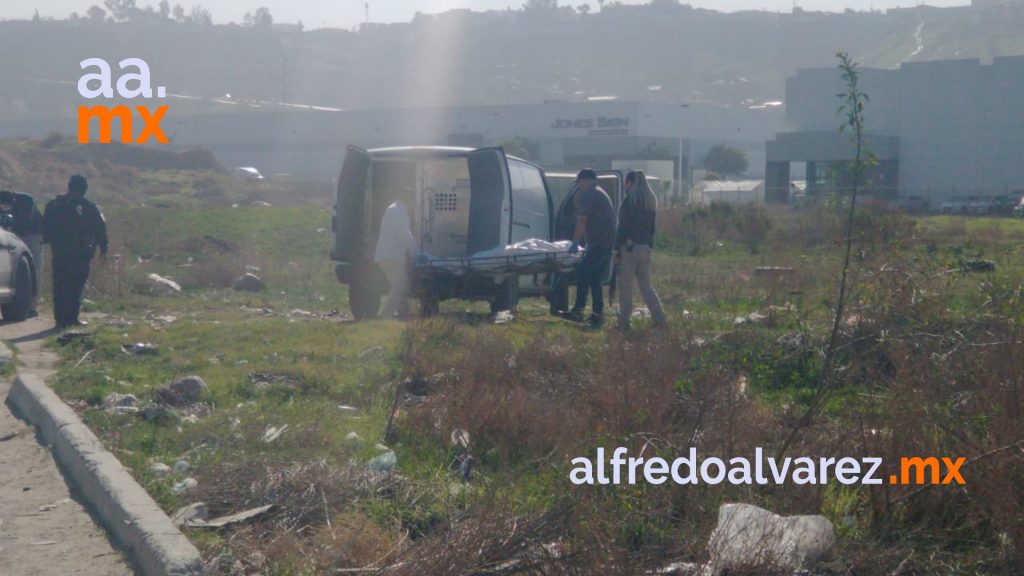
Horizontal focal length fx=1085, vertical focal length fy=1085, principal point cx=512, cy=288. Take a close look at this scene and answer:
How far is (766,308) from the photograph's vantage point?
11.5m

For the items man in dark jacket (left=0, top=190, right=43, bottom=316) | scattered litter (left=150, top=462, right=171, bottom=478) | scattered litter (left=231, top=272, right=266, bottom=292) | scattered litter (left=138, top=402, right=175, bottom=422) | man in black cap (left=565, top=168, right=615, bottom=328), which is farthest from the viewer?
scattered litter (left=231, top=272, right=266, bottom=292)

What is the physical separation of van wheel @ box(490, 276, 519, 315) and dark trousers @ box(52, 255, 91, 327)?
4880 millimetres

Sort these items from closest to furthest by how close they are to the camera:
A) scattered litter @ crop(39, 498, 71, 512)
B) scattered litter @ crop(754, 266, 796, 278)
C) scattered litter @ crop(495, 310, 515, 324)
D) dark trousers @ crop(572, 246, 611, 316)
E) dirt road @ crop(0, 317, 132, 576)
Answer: dirt road @ crop(0, 317, 132, 576) < scattered litter @ crop(39, 498, 71, 512) < scattered litter @ crop(495, 310, 515, 324) < dark trousers @ crop(572, 246, 611, 316) < scattered litter @ crop(754, 266, 796, 278)

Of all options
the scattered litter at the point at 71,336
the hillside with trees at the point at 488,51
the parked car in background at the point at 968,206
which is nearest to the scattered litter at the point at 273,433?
the scattered litter at the point at 71,336

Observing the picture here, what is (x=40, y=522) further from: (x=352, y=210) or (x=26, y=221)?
(x=26, y=221)

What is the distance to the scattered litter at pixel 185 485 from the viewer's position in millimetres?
5828

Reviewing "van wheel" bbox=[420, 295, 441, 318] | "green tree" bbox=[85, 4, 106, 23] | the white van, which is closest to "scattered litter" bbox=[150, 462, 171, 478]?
"van wheel" bbox=[420, 295, 441, 318]

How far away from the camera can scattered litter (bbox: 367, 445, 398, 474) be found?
5.89 meters

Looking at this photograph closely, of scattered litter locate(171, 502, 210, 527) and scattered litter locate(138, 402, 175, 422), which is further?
scattered litter locate(138, 402, 175, 422)

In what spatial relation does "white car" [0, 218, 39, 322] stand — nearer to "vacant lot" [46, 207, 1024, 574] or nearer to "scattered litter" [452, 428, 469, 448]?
"vacant lot" [46, 207, 1024, 574]

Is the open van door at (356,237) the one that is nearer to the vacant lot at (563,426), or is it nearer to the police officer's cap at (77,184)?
the vacant lot at (563,426)

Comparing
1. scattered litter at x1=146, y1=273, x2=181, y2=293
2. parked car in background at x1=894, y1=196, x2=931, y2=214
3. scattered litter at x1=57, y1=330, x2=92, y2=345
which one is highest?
scattered litter at x1=57, y1=330, x2=92, y2=345

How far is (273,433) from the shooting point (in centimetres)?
686

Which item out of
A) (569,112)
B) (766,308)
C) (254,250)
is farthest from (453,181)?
(569,112)
